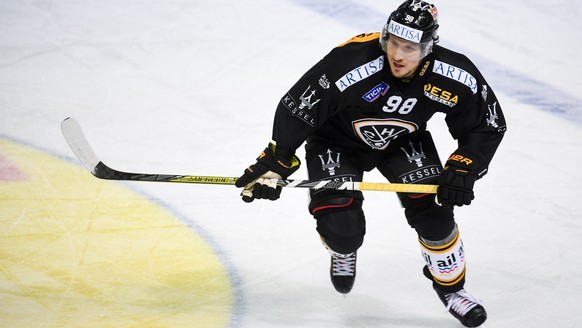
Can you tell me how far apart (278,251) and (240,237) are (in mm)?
216

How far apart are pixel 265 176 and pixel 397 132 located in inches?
22.0

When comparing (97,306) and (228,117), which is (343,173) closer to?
(97,306)

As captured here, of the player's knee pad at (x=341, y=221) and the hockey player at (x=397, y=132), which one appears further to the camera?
the player's knee pad at (x=341, y=221)

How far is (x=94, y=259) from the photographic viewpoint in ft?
13.3

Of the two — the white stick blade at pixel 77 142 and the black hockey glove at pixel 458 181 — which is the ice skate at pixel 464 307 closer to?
the black hockey glove at pixel 458 181

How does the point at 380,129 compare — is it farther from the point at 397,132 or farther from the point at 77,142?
the point at 77,142

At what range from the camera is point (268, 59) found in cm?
608

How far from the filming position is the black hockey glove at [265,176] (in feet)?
11.6

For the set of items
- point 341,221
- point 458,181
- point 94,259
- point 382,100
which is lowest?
point 94,259

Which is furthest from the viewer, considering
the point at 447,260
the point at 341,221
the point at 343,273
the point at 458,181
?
the point at 343,273

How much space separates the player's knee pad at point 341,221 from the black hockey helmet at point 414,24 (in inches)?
26.3

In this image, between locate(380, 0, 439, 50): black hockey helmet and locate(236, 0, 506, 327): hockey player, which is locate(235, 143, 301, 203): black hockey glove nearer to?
locate(236, 0, 506, 327): hockey player

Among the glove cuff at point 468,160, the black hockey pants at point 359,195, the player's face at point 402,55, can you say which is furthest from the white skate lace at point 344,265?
the player's face at point 402,55

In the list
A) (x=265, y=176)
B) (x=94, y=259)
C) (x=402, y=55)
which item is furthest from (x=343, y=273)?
(x=94, y=259)
